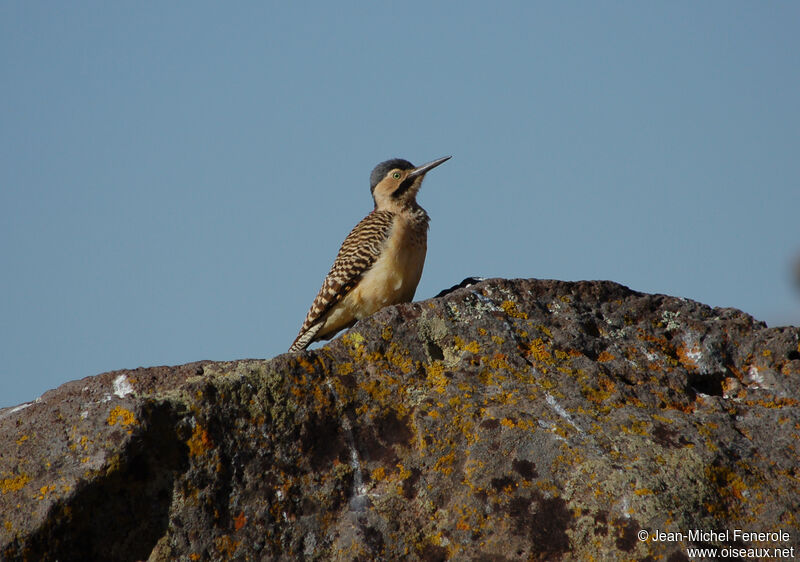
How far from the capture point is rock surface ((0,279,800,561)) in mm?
3693

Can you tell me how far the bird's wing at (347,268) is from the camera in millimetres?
7945

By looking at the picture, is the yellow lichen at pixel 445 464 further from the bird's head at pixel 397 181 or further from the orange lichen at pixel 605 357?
the bird's head at pixel 397 181

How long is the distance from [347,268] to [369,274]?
0.66ft

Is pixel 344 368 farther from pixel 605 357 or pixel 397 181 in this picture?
pixel 397 181

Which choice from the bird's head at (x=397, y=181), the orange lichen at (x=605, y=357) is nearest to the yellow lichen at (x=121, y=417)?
the orange lichen at (x=605, y=357)

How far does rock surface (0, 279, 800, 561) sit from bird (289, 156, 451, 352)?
3186mm

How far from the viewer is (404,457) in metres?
4.09

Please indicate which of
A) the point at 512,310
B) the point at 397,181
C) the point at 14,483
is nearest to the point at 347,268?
the point at 397,181

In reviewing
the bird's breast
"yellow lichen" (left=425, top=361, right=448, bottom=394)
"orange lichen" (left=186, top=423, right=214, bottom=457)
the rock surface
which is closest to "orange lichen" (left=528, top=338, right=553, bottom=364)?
the rock surface

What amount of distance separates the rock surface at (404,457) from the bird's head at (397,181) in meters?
4.49

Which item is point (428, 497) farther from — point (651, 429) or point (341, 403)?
point (651, 429)

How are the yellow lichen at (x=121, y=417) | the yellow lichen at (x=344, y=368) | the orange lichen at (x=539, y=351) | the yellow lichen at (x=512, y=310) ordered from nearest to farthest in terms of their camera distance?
1. the yellow lichen at (x=121, y=417)
2. the yellow lichen at (x=344, y=368)
3. the orange lichen at (x=539, y=351)
4. the yellow lichen at (x=512, y=310)

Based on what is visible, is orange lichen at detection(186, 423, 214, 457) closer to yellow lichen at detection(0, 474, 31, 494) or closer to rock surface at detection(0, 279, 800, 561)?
rock surface at detection(0, 279, 800, 561)

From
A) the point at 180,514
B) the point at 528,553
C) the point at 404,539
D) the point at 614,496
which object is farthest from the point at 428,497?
the point at 180,514
